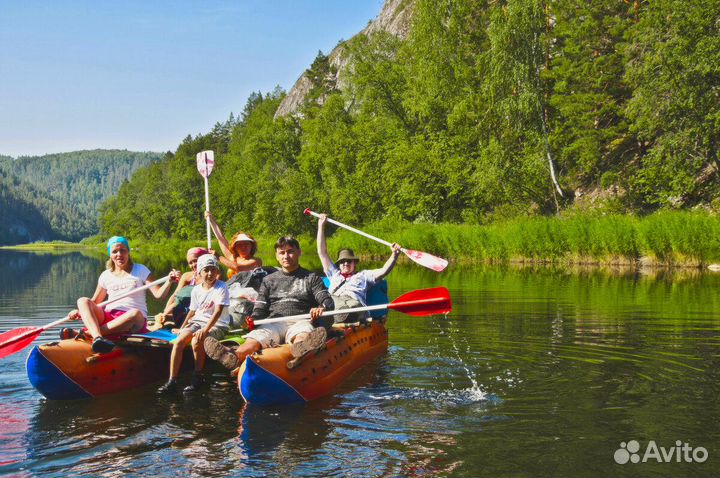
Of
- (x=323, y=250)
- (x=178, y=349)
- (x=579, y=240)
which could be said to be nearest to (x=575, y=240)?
(x=579, y=240)

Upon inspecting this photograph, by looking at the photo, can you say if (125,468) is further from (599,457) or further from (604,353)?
(604,353)

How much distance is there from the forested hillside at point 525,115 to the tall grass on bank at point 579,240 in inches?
130

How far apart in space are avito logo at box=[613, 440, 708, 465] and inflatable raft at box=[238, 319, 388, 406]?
305 centimetres

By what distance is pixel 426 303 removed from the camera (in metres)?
8.72

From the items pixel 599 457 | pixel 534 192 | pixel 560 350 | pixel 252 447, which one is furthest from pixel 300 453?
pixel 534 192

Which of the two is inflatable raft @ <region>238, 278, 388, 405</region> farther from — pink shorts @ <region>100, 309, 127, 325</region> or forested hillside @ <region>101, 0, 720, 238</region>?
forested hillside @ <region>101, 0, 720, 238</region>

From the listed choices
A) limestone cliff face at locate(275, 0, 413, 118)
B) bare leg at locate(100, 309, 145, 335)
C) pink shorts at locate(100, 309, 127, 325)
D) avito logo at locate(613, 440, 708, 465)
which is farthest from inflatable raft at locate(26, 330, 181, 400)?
limestone cliff face at locate(275, 0, 413, 118)

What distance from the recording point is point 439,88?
3941cm

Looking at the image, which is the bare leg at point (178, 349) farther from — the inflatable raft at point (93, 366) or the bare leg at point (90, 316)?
the bare leg at point (90, 316)

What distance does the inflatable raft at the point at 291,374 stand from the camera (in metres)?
7.05

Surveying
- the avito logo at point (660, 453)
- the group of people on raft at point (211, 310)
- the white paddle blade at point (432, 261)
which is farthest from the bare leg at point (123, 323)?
the avito logo at point (660, 453)

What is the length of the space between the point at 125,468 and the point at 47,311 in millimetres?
11918

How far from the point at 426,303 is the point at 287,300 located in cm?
163

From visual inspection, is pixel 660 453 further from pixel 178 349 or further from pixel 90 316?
pixel 90 316
